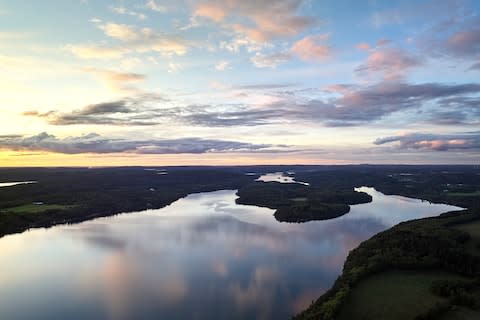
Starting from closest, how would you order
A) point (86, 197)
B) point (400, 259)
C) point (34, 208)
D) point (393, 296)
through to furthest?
1. point (393, 296)
2. point (400, 259)
3. point (34, 208)
4. point (86, 197)

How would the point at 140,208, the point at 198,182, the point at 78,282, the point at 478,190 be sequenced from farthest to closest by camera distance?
the point at 198,182 < the point at 478,190 < the point at 140,208 < the point at 78,282

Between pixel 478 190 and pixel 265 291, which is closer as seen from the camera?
pixel 265 291

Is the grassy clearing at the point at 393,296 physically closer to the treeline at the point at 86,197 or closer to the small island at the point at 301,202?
the small island at the point at 301,202

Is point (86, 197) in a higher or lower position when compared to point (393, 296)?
higher

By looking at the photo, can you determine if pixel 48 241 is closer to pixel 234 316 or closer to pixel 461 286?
pixel 234 316

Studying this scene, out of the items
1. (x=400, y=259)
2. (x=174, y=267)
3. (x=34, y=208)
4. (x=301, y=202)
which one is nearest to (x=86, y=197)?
(x=34, y=208)

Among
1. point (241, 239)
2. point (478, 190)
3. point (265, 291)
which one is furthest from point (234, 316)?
point (478, 190)

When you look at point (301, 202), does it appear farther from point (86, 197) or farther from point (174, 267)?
point (174, 267)

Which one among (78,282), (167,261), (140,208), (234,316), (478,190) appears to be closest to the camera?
(234,316)
